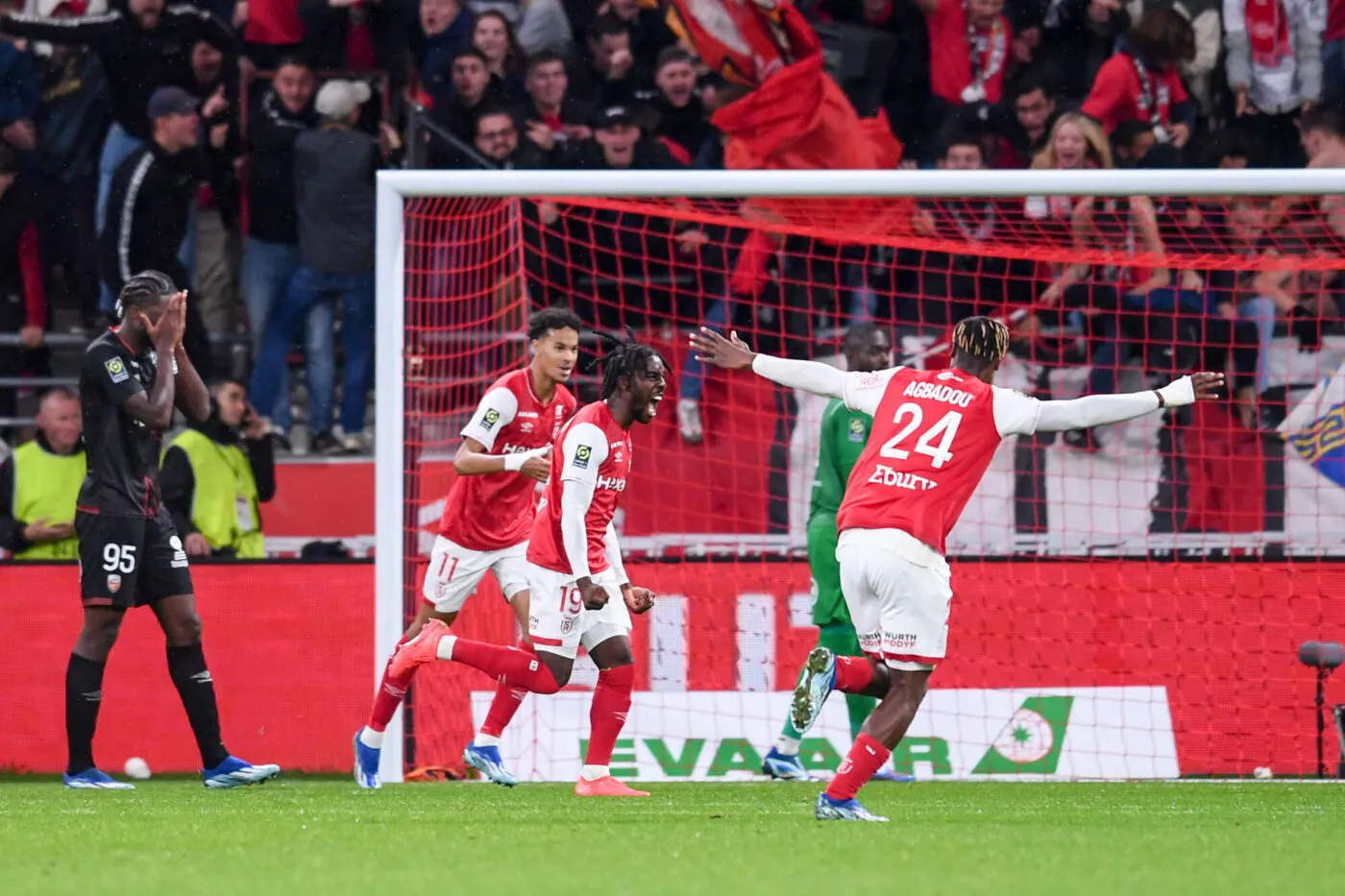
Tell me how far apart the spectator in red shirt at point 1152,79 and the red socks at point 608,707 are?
21.1 ft

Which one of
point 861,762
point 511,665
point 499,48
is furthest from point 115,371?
point 499,48

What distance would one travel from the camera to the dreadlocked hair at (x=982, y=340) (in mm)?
6980

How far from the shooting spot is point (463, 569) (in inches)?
350

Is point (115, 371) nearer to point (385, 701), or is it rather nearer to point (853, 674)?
point (385, 701)

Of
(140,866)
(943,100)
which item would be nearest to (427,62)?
(943,100)

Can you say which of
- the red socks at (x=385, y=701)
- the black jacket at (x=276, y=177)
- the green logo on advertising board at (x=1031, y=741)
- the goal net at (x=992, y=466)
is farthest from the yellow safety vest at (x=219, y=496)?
the green logo on advertising board at (x=1031, y=741)

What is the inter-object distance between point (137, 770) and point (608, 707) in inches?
143

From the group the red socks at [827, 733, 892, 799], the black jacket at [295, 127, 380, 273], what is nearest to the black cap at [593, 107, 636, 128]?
A: the black jacket at [295, 127, 380, 273]

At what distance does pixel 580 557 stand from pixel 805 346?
170 inches

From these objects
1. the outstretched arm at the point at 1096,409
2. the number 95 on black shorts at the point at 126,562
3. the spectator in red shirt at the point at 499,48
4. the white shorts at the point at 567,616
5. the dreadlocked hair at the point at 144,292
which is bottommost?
the white shorts at the point at 567,616

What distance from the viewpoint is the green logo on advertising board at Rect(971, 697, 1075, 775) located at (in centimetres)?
1013

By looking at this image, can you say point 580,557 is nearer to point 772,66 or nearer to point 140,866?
point 140,866

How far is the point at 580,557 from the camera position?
748 cm

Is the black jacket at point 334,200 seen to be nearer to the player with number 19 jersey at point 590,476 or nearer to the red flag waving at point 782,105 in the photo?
the red flag waving at point 782,105
